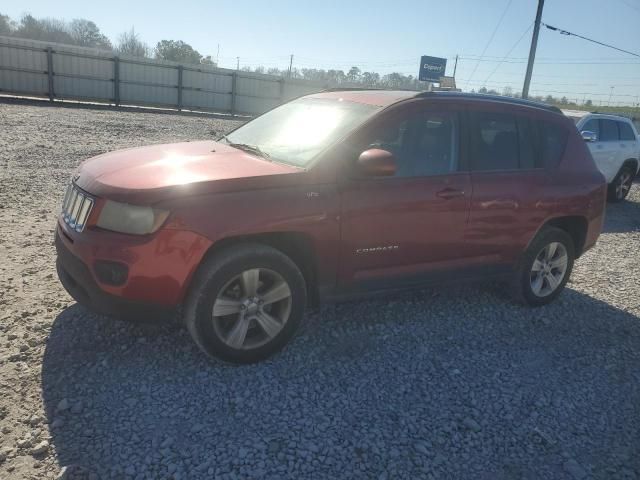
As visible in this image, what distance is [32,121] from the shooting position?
45.2ft

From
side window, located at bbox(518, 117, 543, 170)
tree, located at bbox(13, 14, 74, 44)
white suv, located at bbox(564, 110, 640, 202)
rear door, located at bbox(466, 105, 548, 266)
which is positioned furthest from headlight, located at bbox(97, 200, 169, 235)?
tree, located at bbox(13, 14, 74, 44)

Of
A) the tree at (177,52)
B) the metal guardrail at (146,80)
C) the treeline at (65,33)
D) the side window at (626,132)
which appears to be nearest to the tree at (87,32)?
the treeline at (65,33)

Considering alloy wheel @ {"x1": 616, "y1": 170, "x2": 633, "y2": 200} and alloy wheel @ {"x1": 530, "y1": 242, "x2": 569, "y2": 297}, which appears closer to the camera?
alloy wheel @ {"x1": 530, "y1": 242, "x2": 569, "y2": 297}

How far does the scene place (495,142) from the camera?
4309mm

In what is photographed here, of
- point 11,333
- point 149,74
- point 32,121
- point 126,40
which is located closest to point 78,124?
point 32,121

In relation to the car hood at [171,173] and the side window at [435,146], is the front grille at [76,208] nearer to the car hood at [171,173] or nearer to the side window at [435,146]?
the car hood at [171,173]

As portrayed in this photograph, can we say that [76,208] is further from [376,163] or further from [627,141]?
[627,141]

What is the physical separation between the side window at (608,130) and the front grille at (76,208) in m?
10.3

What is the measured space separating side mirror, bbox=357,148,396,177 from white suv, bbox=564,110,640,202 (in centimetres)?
785

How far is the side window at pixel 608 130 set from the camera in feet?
34.2

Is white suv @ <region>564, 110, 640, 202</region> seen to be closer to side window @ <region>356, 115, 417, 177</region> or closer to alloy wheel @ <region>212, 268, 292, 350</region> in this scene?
side window @ <region>356, 115, 417, 177</region>

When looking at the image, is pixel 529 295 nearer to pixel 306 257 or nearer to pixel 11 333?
pixel 306 257

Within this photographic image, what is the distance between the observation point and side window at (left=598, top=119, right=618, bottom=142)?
1044cm

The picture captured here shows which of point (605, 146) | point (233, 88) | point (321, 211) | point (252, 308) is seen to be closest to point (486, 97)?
point (321, 211)
